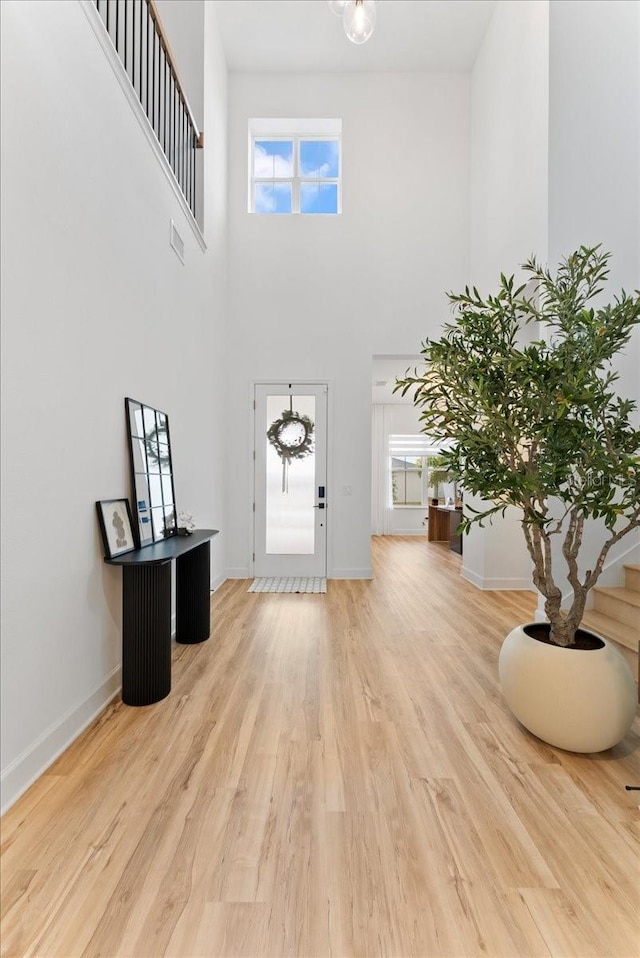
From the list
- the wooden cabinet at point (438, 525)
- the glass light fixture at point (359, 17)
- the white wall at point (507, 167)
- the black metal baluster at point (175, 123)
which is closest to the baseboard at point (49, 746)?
the black metal baluster at point (175, 123)

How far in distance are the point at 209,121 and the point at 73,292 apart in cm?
405

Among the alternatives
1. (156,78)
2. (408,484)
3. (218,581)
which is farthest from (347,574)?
(408,484)

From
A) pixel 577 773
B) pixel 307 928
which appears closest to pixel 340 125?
pixel 577 773

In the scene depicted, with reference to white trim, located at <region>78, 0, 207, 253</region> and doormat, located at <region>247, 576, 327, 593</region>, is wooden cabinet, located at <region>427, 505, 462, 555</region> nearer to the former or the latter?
doormat, located at <region>247, 576, 327, 593</region>

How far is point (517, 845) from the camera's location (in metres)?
1.68

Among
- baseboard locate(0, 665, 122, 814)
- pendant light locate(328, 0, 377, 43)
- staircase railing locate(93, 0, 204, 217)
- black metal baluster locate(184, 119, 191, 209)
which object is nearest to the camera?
baseboard locate(0, 665, 122, 814)

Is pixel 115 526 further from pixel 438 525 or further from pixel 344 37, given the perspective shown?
pixel 438 525

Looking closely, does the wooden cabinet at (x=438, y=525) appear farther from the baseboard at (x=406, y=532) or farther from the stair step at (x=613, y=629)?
the stair step at (x=613, y=629)

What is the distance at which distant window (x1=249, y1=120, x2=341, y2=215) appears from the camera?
20.6ft

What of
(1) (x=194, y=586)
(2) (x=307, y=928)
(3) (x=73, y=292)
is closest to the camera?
(2) (x=307, y=928)

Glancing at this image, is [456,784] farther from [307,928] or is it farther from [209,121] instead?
[209,121]

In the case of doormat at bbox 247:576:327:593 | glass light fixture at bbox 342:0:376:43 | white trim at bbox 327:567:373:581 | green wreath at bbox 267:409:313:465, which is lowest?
doormat at bbox 247:576:327:593

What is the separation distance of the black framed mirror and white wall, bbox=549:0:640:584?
128 inches

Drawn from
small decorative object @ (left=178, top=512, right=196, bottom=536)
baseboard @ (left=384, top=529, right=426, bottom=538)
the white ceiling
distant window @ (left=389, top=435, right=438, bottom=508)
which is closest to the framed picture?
small decorative object @ (left=178, top=512, right=196, bottom=536)
